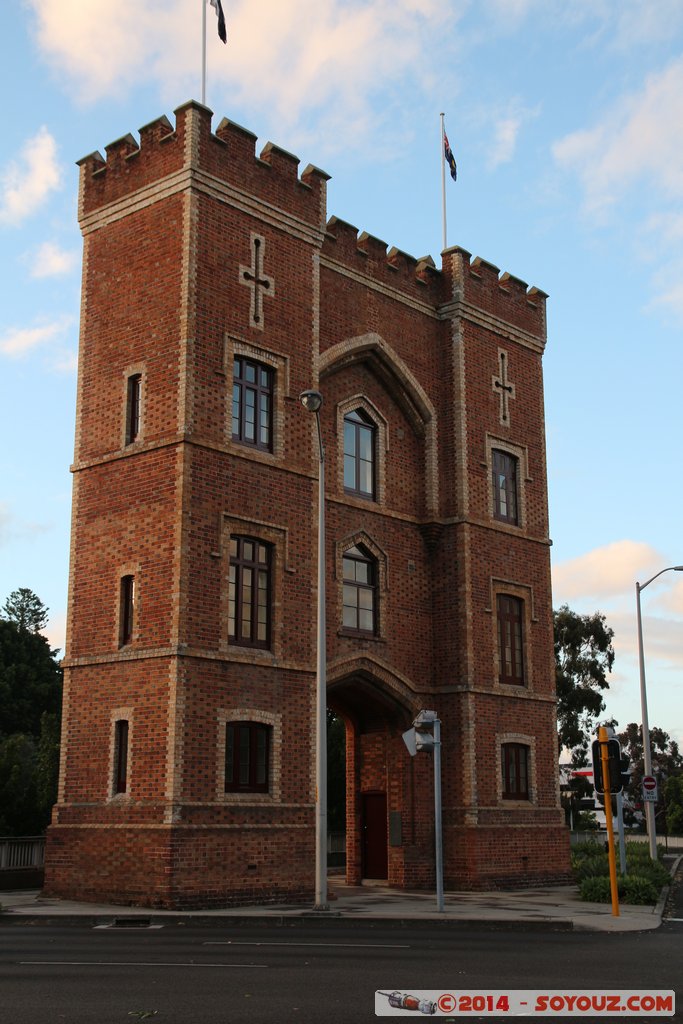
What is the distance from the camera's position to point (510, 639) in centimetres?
3005

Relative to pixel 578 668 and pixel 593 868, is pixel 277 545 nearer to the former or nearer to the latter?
pixel 593 868

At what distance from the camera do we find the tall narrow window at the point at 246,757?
74.1ft

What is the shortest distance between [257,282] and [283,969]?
15865mm

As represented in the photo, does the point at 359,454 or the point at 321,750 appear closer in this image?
the point at 321,750

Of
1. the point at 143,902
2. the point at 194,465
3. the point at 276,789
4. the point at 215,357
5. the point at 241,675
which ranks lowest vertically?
the point at 143,902

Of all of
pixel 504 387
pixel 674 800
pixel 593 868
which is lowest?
pixel 593 868

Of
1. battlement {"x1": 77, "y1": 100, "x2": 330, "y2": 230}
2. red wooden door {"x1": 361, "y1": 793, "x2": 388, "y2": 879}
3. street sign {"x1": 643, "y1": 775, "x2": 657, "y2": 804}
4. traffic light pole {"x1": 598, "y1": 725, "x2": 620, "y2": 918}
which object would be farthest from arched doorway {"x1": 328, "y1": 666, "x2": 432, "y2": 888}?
battlement {"x1": 77, "y1": 100, "x2": 330, "y2": 230}

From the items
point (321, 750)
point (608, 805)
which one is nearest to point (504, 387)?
point (321, 750)

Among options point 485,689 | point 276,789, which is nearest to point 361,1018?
point 276,789

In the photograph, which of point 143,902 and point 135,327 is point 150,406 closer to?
point 135,327

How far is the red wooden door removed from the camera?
28656 millimetres

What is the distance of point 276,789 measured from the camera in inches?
912

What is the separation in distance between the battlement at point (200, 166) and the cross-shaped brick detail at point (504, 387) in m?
7.04

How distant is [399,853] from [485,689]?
4300mm
